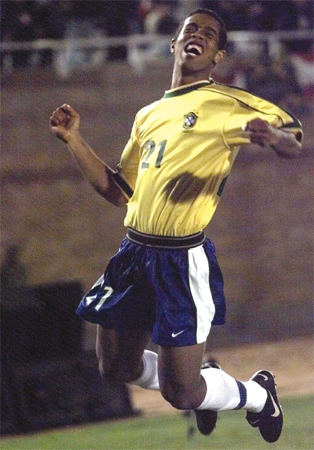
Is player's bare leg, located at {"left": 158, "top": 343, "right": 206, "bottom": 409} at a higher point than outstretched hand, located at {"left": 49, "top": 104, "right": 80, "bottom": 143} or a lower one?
lower

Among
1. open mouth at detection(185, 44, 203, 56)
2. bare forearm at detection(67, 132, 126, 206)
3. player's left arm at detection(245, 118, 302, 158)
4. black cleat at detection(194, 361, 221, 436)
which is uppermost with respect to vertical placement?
open mouth at detection(185, 44, 203, 56)

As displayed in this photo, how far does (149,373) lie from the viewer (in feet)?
14.8

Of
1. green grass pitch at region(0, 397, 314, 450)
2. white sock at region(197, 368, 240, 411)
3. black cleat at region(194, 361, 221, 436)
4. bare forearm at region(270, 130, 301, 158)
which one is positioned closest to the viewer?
bare forearm at region(270, 130, 301, 158)

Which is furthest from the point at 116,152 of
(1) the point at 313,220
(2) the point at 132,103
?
(1) the point at 313,220

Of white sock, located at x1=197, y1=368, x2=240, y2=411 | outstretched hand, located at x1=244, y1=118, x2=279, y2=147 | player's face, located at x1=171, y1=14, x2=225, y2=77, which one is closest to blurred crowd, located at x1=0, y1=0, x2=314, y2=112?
player's face, located at x1=171, y1=14, x2=225, y2=77

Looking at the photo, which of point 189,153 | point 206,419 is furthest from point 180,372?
point 189,153

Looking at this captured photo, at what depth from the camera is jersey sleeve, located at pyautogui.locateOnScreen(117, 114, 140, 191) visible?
445 cm

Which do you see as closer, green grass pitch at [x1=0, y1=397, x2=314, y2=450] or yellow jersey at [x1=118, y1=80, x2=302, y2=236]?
yellow jersey at [x1=118, y1=80, x2=302, y2=236]

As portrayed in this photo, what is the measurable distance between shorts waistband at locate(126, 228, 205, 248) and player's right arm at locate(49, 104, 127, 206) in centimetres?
30

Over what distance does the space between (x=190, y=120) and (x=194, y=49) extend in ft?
0.97

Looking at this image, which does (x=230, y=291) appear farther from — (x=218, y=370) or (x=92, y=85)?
(x=218, y=370)

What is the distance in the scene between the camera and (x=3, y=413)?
7.11 meters

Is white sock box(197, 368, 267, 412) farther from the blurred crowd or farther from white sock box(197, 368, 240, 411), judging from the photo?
the blurred crowd

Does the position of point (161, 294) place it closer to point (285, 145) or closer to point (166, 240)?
point (166, 240)
